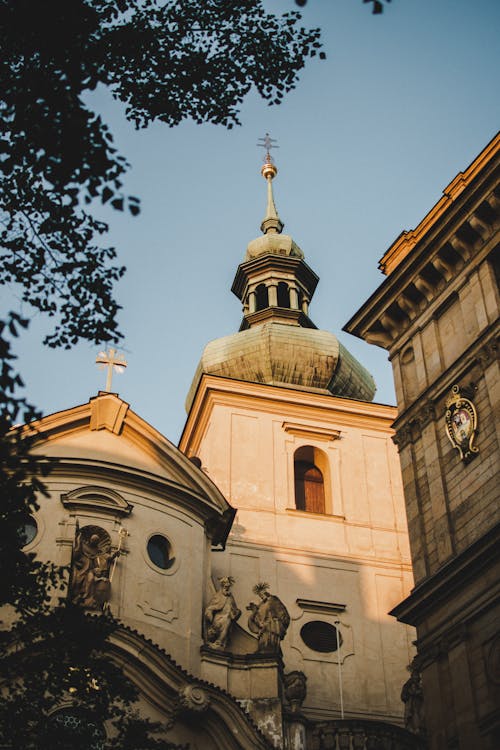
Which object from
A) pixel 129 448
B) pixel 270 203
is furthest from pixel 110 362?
pixel 270 203

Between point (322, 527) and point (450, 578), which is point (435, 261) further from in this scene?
point (322, 527)

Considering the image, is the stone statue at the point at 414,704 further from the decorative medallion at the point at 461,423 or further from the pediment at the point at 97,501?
the pediment at the point at 97,501

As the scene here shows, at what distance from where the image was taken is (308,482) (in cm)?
3244

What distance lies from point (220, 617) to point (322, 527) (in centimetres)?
900

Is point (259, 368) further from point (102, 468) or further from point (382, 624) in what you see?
point (102, 468)

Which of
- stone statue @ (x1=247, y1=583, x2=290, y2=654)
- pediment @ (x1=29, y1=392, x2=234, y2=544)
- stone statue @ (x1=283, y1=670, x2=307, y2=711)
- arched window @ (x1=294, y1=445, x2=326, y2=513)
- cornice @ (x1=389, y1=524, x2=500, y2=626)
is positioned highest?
arched window @ (x1=294, y1=445, x2=326, y2=513)

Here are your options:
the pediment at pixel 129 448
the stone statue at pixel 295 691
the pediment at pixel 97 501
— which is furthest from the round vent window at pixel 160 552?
the stone statue at pixel 295 691

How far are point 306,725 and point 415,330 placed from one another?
7.12 metres

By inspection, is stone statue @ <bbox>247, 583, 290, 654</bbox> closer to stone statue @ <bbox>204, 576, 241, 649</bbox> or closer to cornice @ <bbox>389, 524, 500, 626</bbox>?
stone statue @ <bbox>204, 576, 241, 649</bbox>

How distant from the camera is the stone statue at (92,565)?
20.3 meters

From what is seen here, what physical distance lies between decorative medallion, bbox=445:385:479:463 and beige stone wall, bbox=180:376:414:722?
9.14m

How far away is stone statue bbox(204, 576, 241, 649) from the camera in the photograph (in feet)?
71.0

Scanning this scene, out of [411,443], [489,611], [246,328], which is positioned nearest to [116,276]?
[489,611]

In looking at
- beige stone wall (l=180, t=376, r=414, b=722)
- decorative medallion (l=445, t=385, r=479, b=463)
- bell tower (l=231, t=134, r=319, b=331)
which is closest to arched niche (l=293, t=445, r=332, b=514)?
beige stone wall (l=180, t=376, r=414, b=722)
